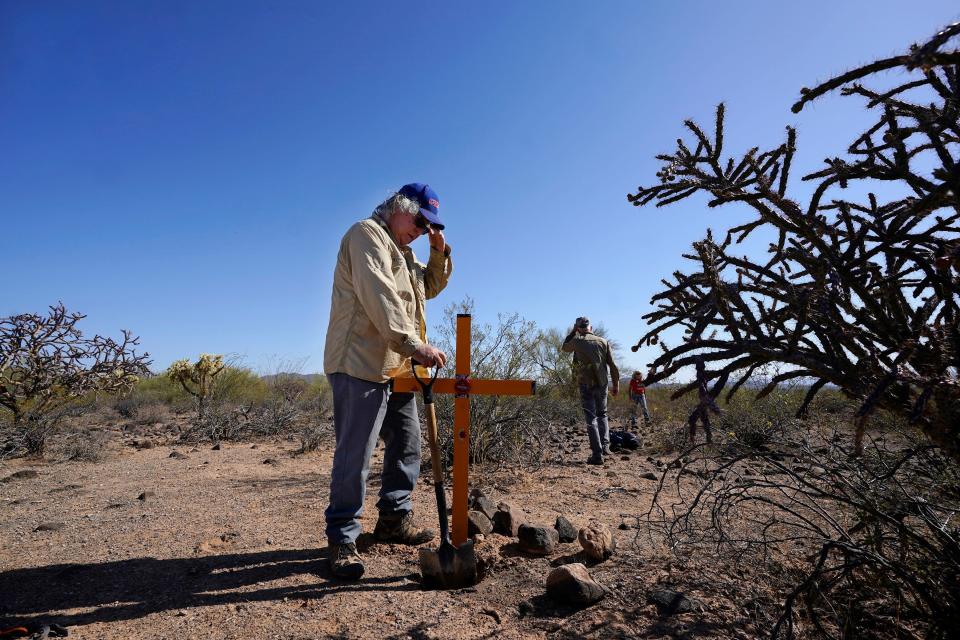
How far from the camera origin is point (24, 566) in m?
2.96

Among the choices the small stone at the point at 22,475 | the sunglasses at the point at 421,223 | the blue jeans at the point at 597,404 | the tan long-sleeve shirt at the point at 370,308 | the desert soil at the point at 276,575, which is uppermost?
the sunglasses at the point at 421,223

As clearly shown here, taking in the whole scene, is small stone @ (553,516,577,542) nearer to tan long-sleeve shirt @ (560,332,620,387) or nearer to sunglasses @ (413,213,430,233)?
sunglasses @ (413,213,430,233)

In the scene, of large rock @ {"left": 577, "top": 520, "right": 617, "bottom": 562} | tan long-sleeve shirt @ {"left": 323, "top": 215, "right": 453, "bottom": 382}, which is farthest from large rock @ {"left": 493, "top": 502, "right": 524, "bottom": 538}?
tan long-sleeve shirt @ {"left": 323, "top": 215, "right": 453, "bottom": 382}

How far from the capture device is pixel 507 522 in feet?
11.4

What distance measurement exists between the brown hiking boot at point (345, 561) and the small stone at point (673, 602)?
144cm

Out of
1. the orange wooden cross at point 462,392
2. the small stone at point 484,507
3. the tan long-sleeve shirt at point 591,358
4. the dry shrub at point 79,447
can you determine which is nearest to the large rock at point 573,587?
the orange wooden cross at point 462,392

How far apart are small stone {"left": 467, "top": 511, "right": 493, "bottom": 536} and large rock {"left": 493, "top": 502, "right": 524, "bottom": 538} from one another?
9 centimetres

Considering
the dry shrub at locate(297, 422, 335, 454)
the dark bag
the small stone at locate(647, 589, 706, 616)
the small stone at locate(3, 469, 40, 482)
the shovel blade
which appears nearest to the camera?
the small stone at locate(647, 589, 706, 616)

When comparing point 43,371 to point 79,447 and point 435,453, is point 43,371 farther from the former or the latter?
point 435,453

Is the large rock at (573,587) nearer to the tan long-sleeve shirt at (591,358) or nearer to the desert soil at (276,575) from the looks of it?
the desert soil at (276,575)

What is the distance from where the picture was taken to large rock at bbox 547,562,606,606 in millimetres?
2297

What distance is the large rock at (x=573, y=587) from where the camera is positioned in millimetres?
2297

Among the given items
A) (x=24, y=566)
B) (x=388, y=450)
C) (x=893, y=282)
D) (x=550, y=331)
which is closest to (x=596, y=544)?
(x=388, y=450)

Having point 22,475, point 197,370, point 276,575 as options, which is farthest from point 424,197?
point 197,370
